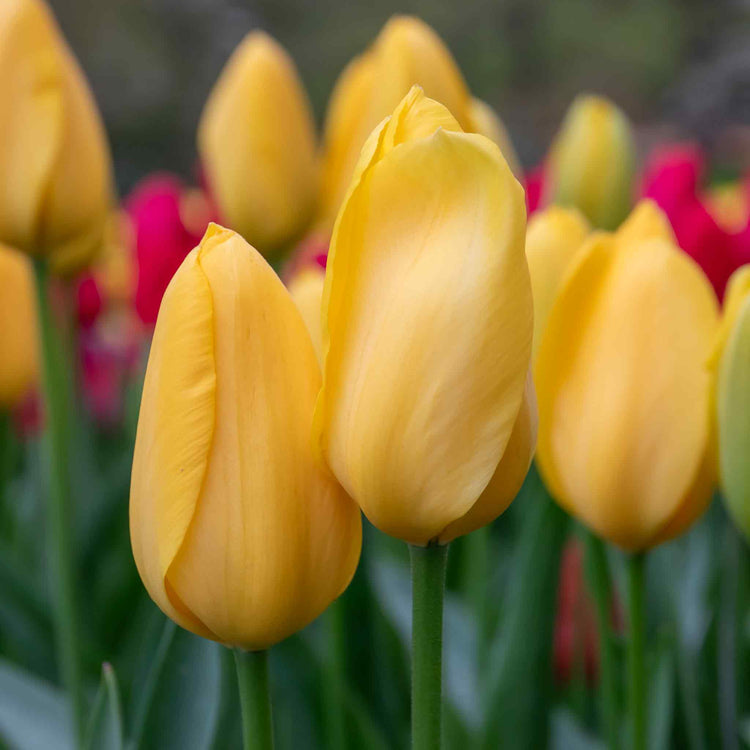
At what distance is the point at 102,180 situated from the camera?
0.79 m

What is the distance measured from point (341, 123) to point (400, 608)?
1.20ft

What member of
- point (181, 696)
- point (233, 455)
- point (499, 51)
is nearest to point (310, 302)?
point (233, 455)

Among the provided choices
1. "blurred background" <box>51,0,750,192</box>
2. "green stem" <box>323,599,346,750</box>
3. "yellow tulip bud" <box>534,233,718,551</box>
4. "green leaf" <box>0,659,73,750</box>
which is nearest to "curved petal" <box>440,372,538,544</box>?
"yellow tulip bud" <box>534,233,718,551</box>

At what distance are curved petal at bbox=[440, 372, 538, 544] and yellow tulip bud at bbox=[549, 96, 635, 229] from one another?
57cm

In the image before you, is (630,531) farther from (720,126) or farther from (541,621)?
(720,126)

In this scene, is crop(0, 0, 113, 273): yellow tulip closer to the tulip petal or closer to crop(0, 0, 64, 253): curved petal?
crop(0, 0, 64, 253): curved petal

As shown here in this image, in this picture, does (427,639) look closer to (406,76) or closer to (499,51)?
(406,76)

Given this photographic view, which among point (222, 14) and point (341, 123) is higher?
point (341, 123)

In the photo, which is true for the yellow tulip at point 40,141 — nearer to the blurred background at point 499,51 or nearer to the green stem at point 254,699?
the green stem at point 254,699

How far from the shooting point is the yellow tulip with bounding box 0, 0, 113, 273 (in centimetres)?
73

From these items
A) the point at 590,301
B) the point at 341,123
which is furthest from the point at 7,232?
the point at 590,301

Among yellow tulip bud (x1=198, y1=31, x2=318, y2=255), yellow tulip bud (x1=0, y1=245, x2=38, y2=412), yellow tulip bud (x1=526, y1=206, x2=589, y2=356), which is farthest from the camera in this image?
yellow tulip bud (x1=0, y1=245, x2=38, y2=412)

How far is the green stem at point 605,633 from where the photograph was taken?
0.67 m

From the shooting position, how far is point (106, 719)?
50 centimetres
